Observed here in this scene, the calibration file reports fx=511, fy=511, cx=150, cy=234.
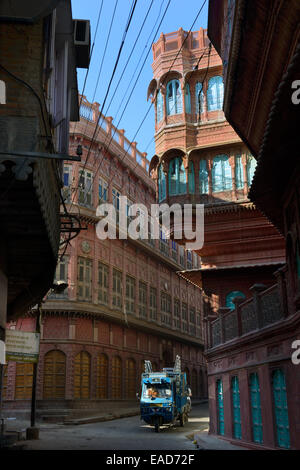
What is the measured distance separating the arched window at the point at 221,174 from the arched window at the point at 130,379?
19.3 metres

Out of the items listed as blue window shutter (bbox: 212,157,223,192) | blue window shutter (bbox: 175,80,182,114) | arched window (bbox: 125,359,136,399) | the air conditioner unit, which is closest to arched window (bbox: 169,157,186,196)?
blue window shutter (bbox: 212,157,223,192)

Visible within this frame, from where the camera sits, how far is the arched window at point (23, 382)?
3134 cm

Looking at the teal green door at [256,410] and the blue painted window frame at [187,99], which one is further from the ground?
the blue painted window frame at [187,99]

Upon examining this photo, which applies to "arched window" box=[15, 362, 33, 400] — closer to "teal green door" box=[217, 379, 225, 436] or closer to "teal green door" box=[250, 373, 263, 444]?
"teal green door" box=[217, 379, 225, 436]

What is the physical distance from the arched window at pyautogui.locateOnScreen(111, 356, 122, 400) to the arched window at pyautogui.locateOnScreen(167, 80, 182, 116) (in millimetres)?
19137

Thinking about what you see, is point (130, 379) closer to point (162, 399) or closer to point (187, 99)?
point (162, 399)

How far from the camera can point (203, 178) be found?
25.5 m

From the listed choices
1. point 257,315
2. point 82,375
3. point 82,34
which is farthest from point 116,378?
point 82,34

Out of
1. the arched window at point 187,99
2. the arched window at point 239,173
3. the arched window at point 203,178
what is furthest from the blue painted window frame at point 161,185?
the arched window at point 239,173

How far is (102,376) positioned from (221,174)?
17.6 m

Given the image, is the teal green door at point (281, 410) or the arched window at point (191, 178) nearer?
the teal green door at point (281, 410)

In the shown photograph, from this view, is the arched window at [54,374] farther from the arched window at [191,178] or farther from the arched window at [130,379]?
the arched window at [191,178]

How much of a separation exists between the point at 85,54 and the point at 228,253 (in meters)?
12.8

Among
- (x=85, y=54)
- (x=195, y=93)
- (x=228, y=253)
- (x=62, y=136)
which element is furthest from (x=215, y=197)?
(x=62, y=136)
